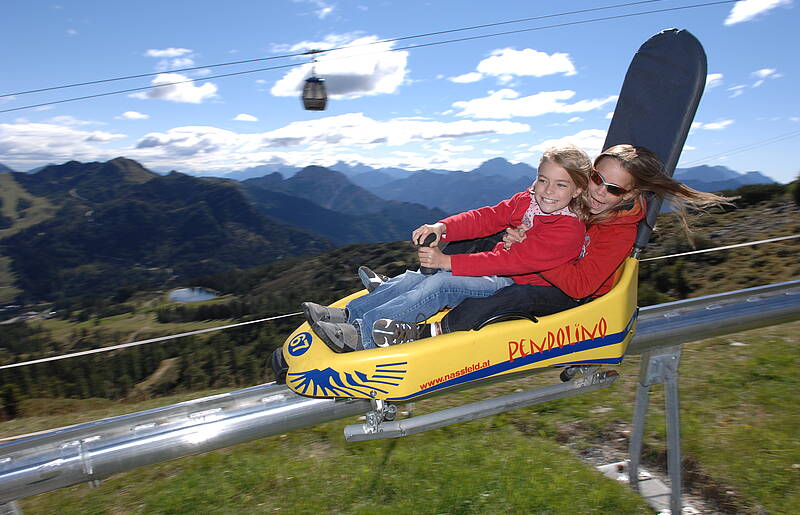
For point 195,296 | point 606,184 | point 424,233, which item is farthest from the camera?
point 195,296

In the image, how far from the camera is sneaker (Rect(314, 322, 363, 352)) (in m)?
2.57

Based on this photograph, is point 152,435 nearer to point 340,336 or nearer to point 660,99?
point 340,336

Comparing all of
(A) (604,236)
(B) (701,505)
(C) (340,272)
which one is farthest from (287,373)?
(C) (340,272)

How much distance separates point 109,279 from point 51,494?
199 m

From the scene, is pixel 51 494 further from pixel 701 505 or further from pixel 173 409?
pixel 701 505

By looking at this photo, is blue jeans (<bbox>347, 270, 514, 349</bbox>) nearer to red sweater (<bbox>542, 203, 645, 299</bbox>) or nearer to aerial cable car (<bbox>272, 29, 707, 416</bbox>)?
aerial cable car (<bbox>272, 29, 707, 416</bbox>)

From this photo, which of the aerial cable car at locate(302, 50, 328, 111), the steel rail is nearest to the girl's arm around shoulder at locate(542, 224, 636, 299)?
the steel rail

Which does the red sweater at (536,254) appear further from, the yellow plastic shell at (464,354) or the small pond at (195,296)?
the small pond at (195,296)

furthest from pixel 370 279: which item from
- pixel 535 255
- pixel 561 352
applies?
pixel 561 352

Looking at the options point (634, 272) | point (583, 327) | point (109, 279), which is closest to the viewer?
point (583, 327)

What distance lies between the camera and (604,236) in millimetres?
2893

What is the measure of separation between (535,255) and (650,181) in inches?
31.5

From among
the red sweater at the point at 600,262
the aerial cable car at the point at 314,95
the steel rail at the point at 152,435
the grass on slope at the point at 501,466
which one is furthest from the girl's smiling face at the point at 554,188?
the aerial cable car at the point at 314,95

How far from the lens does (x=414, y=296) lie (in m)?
2.79
